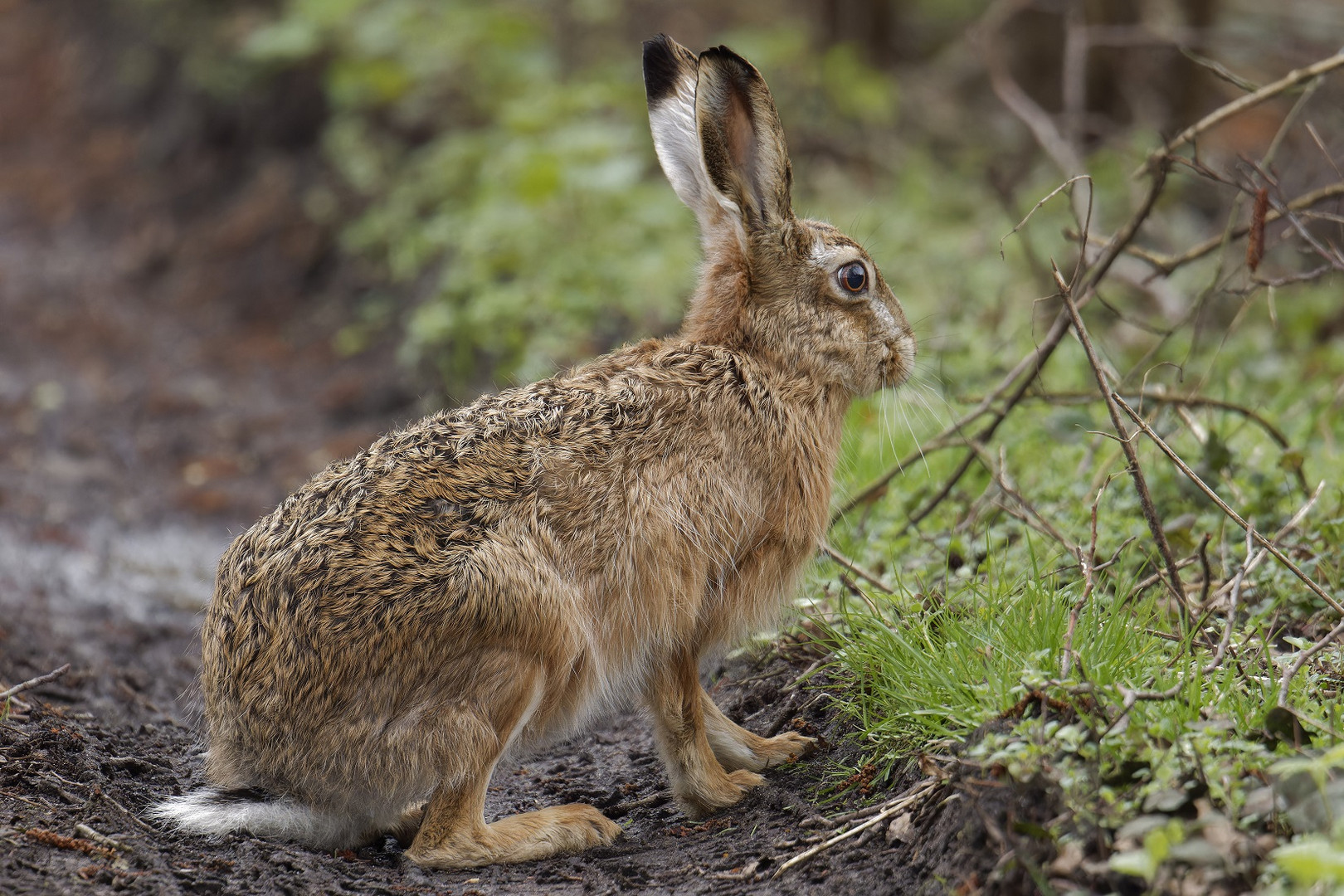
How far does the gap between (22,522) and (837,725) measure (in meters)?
5.41

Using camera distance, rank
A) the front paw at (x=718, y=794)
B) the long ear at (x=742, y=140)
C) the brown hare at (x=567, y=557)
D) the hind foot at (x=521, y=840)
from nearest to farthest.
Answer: the brown hare at (x=567, y=557) → the hind foot at (x=521, y=840) → the front paw at (x=718, y=794) → the long ear at (x=742, y=140)

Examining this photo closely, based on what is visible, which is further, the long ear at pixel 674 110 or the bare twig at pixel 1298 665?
the long ear at pixel 674 110

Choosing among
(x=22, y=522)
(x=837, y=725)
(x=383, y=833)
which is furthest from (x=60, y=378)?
(x=837, y=725)

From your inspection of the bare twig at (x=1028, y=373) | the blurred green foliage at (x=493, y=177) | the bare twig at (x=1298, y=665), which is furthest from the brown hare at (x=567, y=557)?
the blurred green foliage at (x=493, y=177)

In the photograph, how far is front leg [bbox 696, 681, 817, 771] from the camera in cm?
408

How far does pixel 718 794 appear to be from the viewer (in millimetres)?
3994

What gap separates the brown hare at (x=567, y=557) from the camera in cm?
353

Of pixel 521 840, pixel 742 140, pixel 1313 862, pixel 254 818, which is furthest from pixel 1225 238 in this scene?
pixel 254 818

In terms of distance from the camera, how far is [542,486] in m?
3.83

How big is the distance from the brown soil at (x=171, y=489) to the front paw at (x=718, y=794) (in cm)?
5

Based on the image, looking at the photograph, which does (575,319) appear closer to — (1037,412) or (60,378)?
(1037,412)

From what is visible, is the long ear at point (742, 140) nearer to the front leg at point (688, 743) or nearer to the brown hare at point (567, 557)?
the brown hare at point (567, 557)

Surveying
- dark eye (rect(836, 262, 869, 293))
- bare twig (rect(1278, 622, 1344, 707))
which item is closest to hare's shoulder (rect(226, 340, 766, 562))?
dark eye (rect(836, 262, 869, 293))

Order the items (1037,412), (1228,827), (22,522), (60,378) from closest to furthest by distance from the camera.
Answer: (1228,827), (1037,412), (22,522), (60,378)
